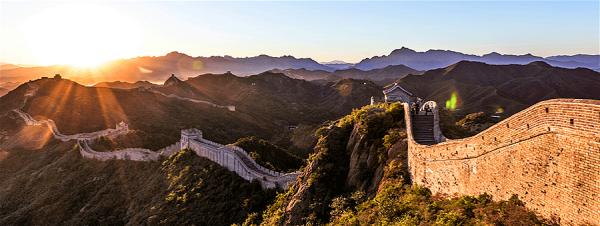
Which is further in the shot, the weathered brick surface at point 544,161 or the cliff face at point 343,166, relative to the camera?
the cliff face at point 343,166

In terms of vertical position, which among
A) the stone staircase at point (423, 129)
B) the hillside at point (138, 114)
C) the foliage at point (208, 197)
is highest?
the stone staircase at point (423, 129)

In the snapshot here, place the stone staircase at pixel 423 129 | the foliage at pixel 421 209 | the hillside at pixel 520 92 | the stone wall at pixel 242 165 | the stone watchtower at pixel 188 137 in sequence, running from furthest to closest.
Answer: the hillside at pixel 520 92 < the stone watchtower at pixel 188 137 < the stone wall at pixel 242 165 < the stone staircase at pixel 423 129 < the foliage at pixel 421 209

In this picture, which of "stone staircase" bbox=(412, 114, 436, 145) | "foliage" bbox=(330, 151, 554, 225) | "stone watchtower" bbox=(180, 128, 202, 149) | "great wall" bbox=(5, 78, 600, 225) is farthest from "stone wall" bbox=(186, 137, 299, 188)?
"great wall" bbox=(5, 78, 600, 225)

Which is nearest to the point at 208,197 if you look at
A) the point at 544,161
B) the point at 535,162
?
the point at 535,162

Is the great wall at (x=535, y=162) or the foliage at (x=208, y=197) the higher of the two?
the great wall at (x=535, y=162)

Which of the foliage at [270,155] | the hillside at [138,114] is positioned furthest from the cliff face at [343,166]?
the hillside at [138,114]

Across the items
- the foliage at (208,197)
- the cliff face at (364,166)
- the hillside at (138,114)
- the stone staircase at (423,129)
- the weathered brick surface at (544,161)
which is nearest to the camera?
the weathered brick surface at (544,161)

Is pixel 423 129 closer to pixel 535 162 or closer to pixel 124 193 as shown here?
pixel 535 162

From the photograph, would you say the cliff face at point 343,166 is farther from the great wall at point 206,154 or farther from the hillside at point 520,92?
the hillside at point 520,92
